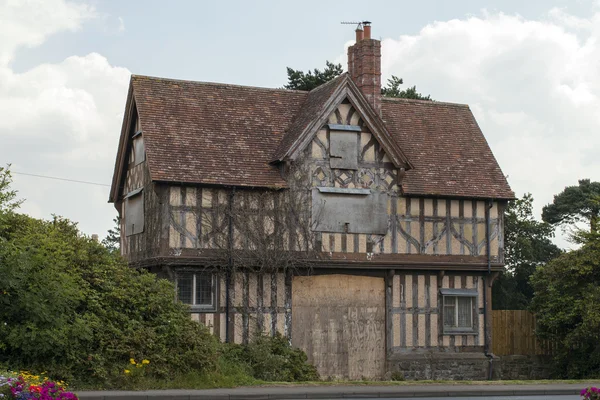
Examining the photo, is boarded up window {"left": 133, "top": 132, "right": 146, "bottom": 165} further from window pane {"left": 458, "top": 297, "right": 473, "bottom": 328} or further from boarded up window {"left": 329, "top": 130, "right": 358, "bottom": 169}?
window pane {"left": 458, "top": 297, "right": 473, "bottom": 328}

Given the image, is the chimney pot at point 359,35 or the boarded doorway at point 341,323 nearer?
the boarded doorway at point 341,323

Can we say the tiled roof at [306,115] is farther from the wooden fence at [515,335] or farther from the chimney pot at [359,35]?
the wooden fence at [515,335]

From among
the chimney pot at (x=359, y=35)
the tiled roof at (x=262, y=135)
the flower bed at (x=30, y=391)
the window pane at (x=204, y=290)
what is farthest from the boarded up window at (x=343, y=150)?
the flower bed at (x=30, y=391)

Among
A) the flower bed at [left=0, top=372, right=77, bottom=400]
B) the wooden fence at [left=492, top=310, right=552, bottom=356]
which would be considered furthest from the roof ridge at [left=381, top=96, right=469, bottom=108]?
the flower bed at [left=0, top=372, right=77, bottom=400]

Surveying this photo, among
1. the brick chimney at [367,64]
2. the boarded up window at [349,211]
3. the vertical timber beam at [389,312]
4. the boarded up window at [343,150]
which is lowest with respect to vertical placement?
the vertical timber beam at [389,312]

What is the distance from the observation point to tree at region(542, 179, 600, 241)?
49.1 m

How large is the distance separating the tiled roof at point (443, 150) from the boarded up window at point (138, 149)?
7346mm

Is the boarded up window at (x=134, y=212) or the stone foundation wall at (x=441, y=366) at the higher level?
the boarded up window at (x=134, y=212)

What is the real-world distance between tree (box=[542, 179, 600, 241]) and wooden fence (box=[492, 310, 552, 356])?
760 inches

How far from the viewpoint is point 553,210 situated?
166 feet

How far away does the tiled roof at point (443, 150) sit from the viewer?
2806cm

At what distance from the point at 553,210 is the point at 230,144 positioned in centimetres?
2828

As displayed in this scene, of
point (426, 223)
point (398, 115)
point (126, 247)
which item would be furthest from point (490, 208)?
point (126, 247)

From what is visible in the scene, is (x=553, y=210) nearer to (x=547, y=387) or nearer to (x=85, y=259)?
(x=547, y=387)
